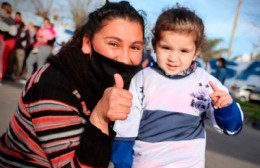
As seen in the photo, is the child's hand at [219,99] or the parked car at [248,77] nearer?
the child's hand at [219,99]

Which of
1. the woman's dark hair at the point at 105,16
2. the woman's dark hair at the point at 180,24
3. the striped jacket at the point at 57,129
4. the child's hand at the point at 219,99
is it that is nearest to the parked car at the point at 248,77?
the woman's dark hair at the point at 180,24

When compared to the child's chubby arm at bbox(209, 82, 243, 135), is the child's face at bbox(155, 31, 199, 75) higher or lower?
higher

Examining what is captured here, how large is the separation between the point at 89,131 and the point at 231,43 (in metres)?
37.2

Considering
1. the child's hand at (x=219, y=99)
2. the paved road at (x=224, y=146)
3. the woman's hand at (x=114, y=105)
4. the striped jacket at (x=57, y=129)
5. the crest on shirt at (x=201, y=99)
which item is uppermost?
the woman's hand at (x=114, y=105)

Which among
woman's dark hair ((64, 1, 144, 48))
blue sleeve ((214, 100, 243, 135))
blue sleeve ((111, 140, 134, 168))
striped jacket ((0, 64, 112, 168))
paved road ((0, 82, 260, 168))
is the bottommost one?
paved road ((0, 82, 260, 168))

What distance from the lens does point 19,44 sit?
11484 mm

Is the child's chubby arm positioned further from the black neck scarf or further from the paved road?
the paved road

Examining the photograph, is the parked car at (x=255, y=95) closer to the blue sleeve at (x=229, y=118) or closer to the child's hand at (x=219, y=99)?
the blue sleeve at (x=229, y=118)

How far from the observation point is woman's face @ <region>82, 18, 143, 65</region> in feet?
6.10

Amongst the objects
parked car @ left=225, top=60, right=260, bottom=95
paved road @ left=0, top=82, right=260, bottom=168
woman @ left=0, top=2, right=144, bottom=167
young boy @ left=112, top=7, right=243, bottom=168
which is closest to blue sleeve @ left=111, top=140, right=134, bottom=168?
young boy @ left=112, top=7, right=243, bottom=168

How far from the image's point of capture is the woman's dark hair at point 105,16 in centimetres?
191

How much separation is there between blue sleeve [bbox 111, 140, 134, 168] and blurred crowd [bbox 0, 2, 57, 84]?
713cm

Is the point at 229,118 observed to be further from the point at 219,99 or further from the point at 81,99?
the point at 81,99

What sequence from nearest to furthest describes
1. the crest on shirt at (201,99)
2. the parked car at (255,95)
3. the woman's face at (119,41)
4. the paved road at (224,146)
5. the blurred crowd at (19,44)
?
the woman's face at (119,41)
the crest on shirt at (201,99)
the paved road at (224,146)
the blurred crowd at (19,44)
the parked car at (255,95)
